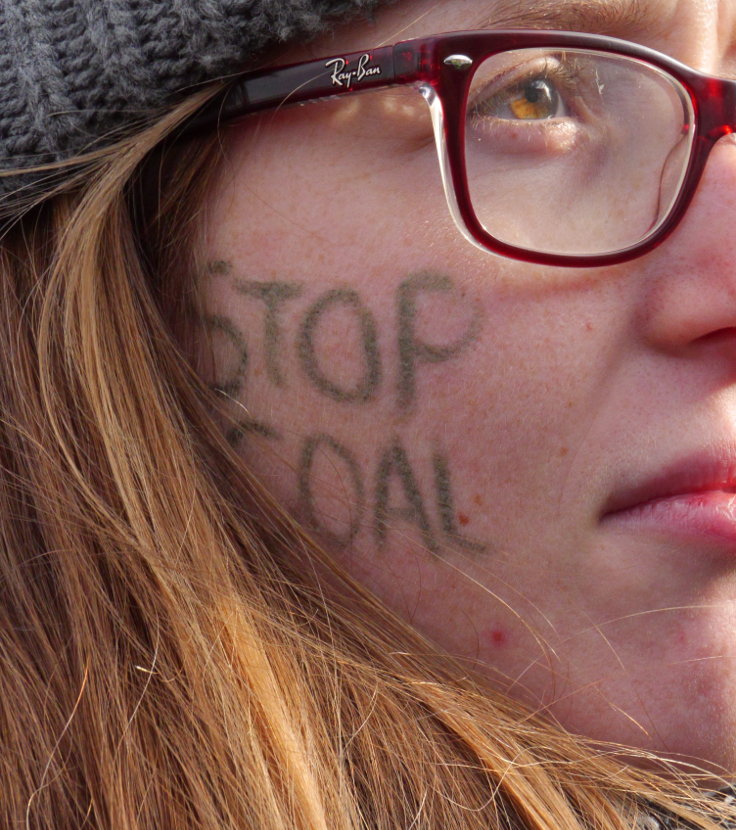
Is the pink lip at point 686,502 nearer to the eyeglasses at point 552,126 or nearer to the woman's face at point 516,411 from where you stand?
the woman's face at point 516,411

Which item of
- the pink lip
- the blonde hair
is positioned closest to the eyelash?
the blonde hair

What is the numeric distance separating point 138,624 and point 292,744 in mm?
251

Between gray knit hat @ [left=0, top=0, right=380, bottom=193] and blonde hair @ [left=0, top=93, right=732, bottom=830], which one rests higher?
gray knit hat @ [left=0, top=0, right=380, bottom=193]

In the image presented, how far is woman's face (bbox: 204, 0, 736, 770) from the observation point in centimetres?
110

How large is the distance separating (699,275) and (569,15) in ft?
1.22

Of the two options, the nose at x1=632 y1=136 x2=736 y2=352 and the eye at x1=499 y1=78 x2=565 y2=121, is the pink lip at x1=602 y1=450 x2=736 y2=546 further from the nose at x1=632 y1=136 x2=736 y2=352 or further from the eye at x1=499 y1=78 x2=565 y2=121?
the eye at x1=499 y1=78 x2=565 y2=121

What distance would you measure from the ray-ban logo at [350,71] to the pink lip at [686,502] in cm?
63

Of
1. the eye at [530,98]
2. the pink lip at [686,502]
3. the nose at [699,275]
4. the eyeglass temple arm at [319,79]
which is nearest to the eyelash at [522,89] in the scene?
the eye at [530,98]

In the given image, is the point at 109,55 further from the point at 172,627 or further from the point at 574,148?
the point at 172,627

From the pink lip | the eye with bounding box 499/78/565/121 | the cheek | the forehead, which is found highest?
the forehead

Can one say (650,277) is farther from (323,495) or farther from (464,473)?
(323,495)

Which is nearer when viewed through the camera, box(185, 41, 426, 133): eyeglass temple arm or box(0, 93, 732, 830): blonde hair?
box(0, 93, 732, 830): blonde hair

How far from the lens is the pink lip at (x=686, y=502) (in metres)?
1.11

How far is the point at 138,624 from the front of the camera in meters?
1.10
